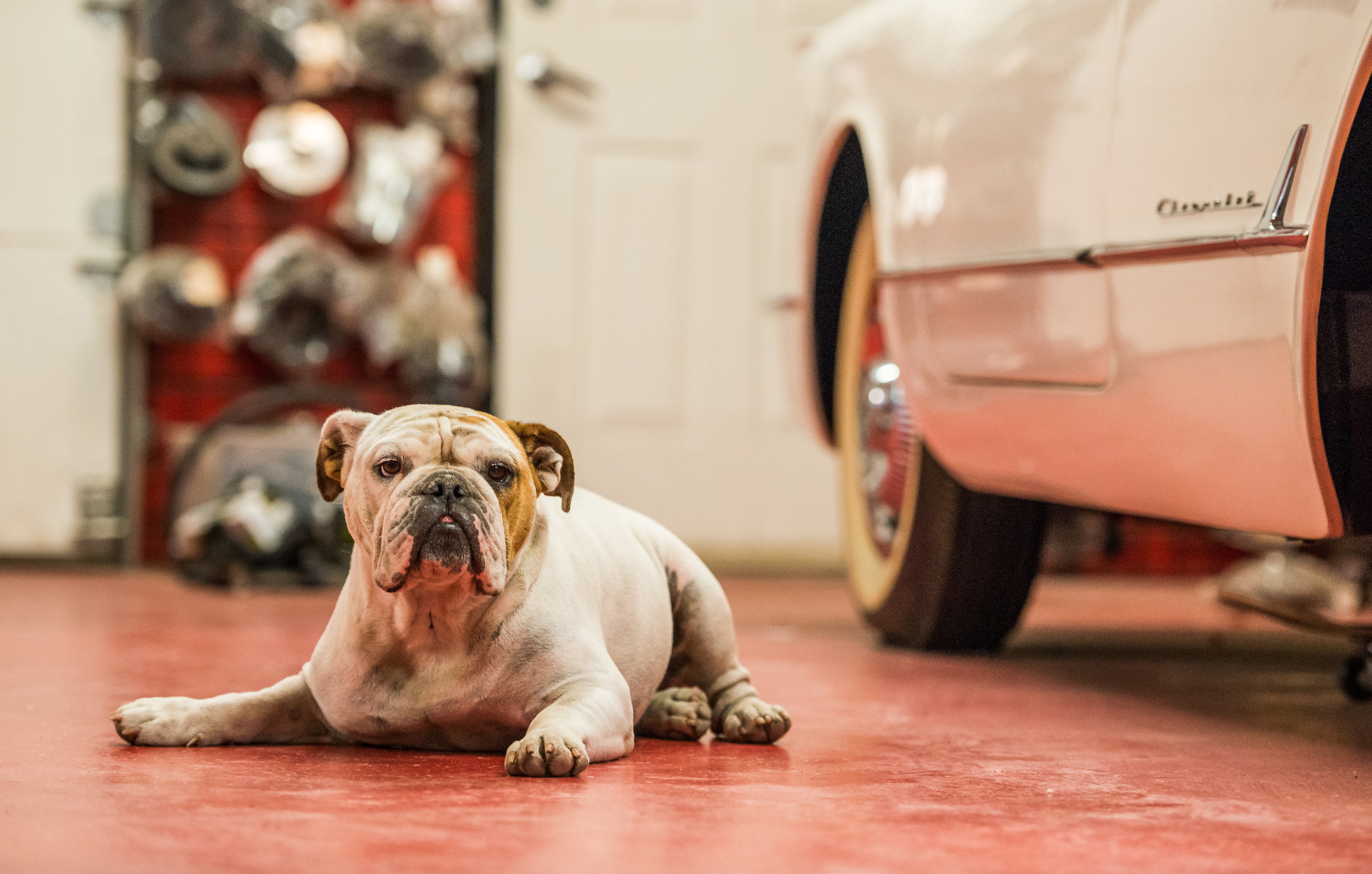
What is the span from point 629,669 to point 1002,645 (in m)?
1.30

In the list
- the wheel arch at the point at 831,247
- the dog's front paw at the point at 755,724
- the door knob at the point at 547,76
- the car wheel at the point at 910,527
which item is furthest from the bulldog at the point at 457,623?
the door knob at the point at 547,76

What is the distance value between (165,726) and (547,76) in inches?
127

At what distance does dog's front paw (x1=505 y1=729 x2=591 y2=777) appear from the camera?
1495 millimetres

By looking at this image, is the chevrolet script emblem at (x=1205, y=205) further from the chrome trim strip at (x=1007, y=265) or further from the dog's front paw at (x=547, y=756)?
the dog's front paw at (x=547, y=756)

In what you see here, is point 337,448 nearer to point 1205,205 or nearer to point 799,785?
point 799,785

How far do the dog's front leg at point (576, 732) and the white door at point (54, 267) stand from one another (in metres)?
3.52

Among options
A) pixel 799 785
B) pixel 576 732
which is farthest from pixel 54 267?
pixel 799 785

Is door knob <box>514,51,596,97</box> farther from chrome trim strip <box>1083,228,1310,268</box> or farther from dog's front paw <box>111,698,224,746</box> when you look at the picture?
dog's front paw <box>111,698,224,746</box>

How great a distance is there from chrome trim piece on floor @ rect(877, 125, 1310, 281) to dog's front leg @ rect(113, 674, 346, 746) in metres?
1.10

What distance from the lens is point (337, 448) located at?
1683mm

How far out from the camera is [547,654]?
5.28 ft

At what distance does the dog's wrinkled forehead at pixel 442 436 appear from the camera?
1.58 metres

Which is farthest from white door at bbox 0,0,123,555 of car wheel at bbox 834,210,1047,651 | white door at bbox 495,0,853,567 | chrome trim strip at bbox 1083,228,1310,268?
chrome trim strip at bbox 1083,228,1310,268

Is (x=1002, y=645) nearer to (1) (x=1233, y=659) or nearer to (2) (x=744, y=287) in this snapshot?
(1) (x=1233, y=659)
